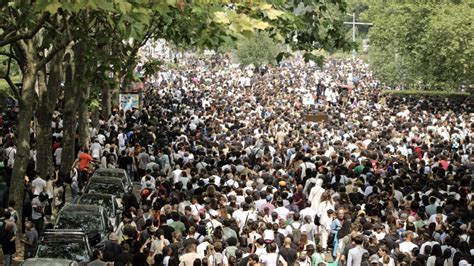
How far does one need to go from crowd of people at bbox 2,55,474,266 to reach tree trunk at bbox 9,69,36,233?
16.2 inches

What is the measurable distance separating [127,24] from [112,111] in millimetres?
29929

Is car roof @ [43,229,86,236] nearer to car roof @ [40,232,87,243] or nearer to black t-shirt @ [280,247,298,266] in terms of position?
car roof @ [40,232,87,243]

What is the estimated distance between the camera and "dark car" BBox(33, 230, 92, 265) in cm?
1645

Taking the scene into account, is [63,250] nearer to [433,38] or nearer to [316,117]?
[316,117]

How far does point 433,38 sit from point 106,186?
105 ft

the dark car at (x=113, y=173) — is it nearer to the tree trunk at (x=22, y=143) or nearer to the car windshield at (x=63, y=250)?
the tree trunk at (x=22, y=143)

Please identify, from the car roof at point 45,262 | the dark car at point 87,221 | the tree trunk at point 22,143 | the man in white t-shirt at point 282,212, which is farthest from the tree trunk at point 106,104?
the car roof at point 45,262

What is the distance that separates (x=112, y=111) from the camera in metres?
41.8

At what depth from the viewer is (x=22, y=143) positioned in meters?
21.7

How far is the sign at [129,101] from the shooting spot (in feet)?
133

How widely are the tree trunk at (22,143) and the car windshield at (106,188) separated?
1940 millimetres

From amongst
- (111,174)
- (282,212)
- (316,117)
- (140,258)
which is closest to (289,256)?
(140,258)

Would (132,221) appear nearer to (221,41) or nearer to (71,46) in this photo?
(221,41)

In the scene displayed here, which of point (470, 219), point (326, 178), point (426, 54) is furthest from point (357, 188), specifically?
point (426, 54)
